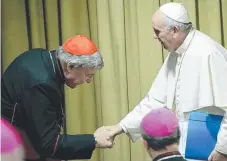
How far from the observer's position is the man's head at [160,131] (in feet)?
6.16

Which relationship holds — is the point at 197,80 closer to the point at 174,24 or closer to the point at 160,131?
the point at 174,24

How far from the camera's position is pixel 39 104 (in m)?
2.30

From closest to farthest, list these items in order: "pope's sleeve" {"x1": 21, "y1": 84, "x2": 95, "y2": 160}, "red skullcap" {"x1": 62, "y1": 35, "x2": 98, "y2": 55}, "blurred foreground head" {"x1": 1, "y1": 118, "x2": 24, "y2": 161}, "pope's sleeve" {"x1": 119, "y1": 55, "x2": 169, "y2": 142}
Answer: "blurred foreground head" {"x1": 1, "y1": 118, "x2": 24, "y2": 161} < "pope's sleeve" {"x1": 21, "y1": 84, "x2": 95, "y2": 160} < "red skullcap" {"x1": 62, "y1": 35, "x2": 98, "y2": 55} < "pope's sleeve" {"x1": 119, "y1": 55, "x2": 169, "y2": 142}

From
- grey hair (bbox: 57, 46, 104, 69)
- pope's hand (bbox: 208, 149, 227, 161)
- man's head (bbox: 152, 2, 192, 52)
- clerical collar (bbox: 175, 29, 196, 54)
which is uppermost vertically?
man's head (bbox: 152, 2, 192, 52)

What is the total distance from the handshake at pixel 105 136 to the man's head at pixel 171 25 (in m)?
0.56

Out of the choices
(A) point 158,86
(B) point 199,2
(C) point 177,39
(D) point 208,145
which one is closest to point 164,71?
(A) point 158,86

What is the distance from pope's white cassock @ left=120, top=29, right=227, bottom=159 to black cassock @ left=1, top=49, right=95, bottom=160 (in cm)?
52

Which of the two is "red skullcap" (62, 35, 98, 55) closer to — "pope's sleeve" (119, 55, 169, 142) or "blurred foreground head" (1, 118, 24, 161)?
"pope's sleeve" (119, 55, 169, 142)

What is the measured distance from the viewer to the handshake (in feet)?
8.57

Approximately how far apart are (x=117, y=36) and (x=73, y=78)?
1.03m

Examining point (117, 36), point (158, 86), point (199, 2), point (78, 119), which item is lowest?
point (78, 119)

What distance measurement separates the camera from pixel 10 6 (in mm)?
3488

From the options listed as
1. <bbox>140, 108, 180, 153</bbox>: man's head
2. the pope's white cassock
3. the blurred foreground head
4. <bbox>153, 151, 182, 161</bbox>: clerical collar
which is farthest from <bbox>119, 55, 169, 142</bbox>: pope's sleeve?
the blurred foreground head

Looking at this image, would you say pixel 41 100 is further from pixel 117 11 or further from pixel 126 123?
pixel 117 11
